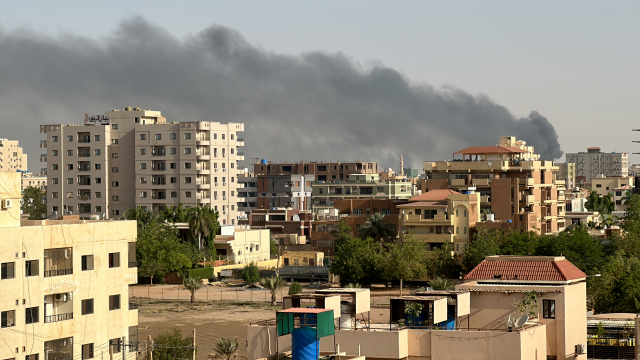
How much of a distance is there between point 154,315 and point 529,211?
51.0 metres

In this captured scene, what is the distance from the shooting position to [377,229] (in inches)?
4451

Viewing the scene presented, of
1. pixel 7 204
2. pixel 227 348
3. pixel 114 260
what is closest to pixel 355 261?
pixel 227 348

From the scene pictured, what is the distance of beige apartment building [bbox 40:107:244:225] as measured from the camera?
141m

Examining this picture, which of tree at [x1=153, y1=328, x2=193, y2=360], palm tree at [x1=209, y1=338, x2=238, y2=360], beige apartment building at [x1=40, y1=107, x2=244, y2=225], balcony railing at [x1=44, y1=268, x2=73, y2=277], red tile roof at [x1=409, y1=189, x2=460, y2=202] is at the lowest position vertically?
palm tree at [x1=209, y1=338, x2=238, y2=360]

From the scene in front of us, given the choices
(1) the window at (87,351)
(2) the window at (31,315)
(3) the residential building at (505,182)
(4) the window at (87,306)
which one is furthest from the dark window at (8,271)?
(3) the residential building at (505,182)

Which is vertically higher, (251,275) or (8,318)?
(8,318)

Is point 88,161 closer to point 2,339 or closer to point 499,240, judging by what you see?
point 499,240

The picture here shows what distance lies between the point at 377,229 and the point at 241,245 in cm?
1988

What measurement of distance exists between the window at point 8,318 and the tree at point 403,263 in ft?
186

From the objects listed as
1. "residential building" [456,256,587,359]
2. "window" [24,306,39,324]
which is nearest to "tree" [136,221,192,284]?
"window" [24,306,39,324]

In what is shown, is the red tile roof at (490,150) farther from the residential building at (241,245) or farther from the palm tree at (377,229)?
the residential building at (241,245)

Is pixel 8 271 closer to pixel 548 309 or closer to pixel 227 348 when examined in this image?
pixel 227 348

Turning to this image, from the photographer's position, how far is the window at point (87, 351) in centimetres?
4650

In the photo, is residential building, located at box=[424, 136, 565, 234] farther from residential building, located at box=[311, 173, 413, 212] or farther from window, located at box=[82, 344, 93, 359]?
window, located at box=[82, 344, 93, 359]
